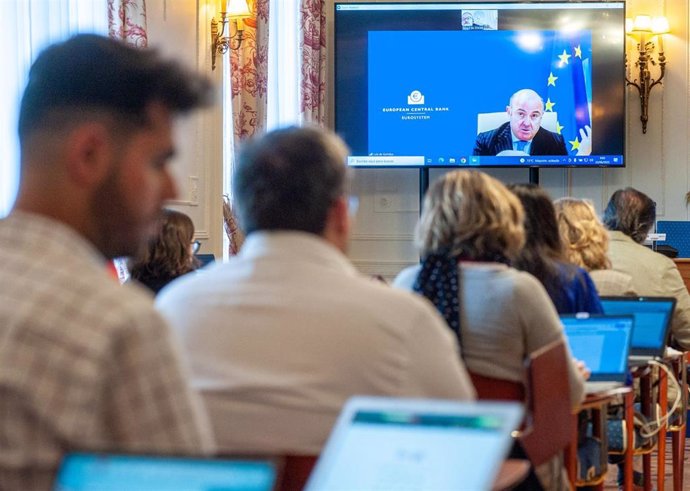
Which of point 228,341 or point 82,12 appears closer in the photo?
point 228,341

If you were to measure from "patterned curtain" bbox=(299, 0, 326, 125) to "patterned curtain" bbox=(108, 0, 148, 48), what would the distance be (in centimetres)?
246

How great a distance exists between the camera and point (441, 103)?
8.33 meters

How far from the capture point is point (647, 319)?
400cm

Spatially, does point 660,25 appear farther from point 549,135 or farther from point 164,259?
point 164,259

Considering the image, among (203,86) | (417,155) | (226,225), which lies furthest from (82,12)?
(203,86)

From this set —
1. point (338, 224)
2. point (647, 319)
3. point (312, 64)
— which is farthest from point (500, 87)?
point (338, 224)

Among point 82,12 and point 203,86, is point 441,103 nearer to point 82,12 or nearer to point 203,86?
point 82,12

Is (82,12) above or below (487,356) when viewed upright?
above

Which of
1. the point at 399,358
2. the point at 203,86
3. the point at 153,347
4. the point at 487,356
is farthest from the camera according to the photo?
the point at 487,356

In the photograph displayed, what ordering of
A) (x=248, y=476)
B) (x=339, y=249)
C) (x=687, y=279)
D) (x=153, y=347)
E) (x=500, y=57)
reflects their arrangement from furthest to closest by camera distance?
(x=500, y=57) < (x=687, y=279) < (x=339, y=249) < (x=153, y=347) < (x=248, y=476)

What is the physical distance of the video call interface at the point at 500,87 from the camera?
8289mm

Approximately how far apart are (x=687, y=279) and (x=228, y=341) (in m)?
5.62

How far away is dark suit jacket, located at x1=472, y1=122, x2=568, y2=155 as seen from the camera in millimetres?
8289

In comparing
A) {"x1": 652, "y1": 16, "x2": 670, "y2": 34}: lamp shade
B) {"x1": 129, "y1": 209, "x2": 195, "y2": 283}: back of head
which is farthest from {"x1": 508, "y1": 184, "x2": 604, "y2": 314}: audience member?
{"x1": 652, "y1": 16, "x2": 670, "y2": 34}: lamp shade
